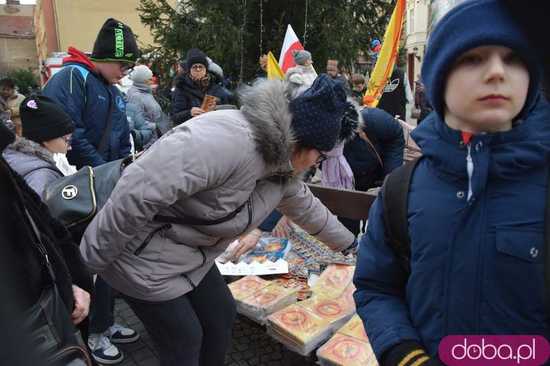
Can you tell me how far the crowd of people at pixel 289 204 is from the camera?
967 millimetres

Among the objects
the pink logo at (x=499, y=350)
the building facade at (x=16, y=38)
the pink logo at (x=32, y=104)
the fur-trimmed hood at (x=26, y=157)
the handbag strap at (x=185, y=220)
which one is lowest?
the building facade at (x=16, y=38)

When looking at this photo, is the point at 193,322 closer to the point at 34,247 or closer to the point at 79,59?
the point at 34,247

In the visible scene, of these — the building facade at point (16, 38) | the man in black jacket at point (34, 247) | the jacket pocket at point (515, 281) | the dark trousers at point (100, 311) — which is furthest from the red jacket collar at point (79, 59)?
the building facade at point (16, 38)

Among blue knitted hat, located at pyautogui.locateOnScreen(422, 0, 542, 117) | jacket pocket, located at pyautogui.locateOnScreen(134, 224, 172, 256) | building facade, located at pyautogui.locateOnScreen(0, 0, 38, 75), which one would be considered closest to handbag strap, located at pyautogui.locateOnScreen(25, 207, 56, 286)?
jacket pocket, located at pyautogui.locateOnScreen(134, 224, 172, 256)

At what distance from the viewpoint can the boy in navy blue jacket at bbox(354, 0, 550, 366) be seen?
0.95 m

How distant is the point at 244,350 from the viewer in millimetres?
2920

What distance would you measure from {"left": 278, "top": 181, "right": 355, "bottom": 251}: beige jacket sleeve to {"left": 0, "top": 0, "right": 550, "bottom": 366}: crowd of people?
0.01 meters

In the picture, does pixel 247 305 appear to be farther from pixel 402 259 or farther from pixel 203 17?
pixel 203 17

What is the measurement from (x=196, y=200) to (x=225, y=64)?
6.98 metres

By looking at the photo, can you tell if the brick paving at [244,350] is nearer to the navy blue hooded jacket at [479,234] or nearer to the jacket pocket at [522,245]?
the navy blue hooded jacket at [479,234]

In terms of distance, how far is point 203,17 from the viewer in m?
8.20

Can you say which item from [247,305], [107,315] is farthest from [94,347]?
[247,305]

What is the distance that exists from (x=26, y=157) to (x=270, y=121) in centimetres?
133

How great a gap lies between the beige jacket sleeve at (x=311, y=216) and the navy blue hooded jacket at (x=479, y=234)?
108 cm
